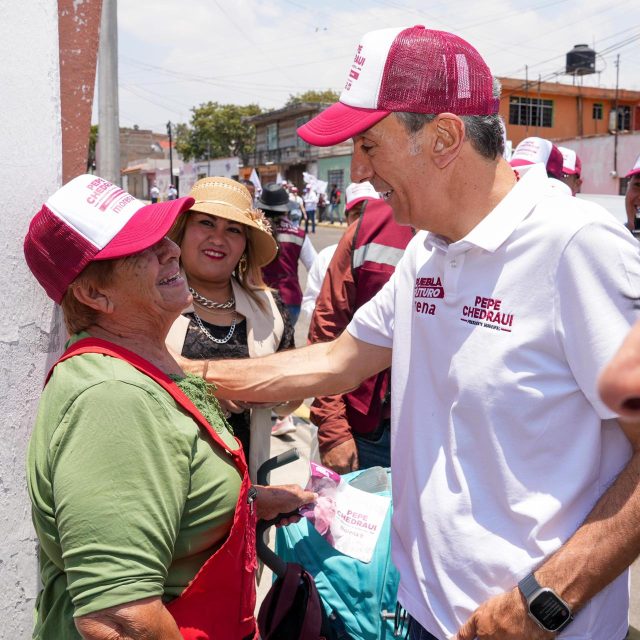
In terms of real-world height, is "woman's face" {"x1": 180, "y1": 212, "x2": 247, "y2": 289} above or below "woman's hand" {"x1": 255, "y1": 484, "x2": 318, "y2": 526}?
above

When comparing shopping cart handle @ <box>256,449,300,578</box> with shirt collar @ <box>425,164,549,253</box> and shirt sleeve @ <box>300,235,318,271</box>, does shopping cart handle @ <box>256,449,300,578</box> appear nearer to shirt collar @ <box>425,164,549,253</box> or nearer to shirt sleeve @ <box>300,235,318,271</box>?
shirt collar @ <box>425,164,549,253</box>

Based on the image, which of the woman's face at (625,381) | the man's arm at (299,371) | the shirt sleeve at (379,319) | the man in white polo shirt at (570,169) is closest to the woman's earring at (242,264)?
the man's arm at (299,371)

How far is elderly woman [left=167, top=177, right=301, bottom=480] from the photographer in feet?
9.81

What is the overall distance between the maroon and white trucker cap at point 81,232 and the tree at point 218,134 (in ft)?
212

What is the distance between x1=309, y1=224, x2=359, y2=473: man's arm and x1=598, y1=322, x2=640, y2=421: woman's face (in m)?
2.58

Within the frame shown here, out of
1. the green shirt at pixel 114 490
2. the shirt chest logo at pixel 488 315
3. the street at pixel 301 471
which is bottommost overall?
the street at pixel 301 471

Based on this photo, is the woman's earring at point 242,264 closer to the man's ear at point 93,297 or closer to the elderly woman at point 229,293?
the elderly woman at point 229,293

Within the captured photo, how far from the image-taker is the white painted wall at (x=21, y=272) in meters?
2.18

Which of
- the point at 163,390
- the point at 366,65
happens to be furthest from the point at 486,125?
the point at 163,390

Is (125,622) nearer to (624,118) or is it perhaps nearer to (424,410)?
(424,410)

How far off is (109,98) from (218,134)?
62.2 metres

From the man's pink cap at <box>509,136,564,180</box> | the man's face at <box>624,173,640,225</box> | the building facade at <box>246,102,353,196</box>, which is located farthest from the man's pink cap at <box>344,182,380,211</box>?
the building facade at <box>246,102,353,196</box>

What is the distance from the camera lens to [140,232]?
1671mm

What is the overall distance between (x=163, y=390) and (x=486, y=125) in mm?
1014
